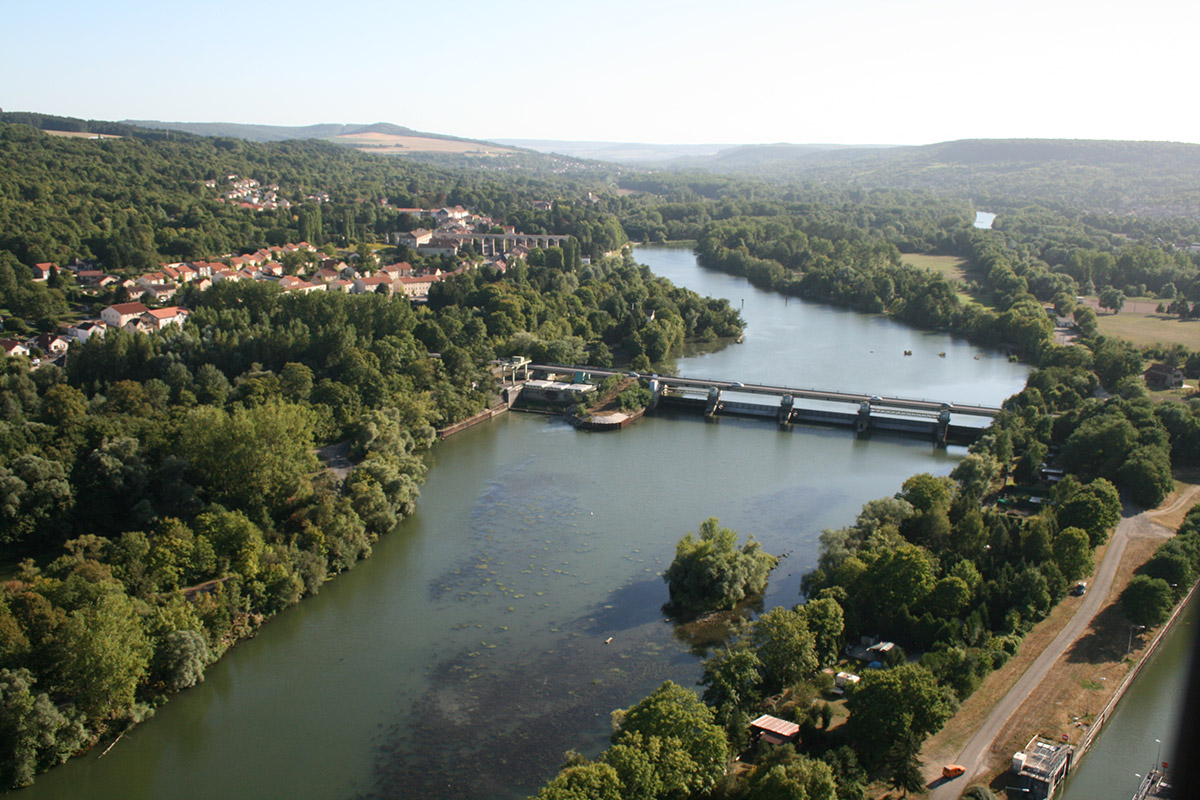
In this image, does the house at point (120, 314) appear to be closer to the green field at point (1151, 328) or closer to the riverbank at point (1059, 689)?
the riverbank at point (1059, 689)

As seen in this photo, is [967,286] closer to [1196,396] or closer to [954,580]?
[1196,396]

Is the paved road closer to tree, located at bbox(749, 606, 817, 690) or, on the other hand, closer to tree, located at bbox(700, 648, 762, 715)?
tree, located at bbox(749, 606, 817, 690)

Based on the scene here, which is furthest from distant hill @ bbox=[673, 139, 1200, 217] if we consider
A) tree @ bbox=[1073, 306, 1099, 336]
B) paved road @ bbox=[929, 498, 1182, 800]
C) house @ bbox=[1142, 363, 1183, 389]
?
paved road @ bbox=[929, 498, 1182, 800]

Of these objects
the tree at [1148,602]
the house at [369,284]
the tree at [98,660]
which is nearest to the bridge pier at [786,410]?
the tree at [1148,602]

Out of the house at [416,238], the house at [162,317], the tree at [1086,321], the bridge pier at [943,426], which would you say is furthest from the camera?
the house at [416,238]

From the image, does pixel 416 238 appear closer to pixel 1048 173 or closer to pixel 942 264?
pixel 942 264

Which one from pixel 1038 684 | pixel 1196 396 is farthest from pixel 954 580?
pixel 1196 396

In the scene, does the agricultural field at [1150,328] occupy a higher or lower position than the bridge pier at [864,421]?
higher

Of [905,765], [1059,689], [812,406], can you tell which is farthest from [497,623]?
[812,406]
